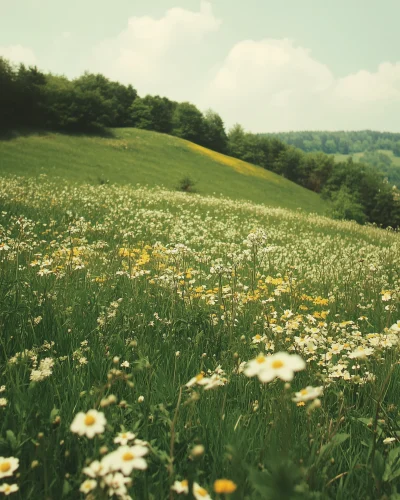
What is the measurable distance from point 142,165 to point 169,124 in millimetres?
30957

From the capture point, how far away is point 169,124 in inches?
2559

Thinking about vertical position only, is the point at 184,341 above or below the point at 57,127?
below

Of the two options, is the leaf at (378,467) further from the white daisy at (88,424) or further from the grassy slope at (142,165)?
the grassy slope at (142,165)

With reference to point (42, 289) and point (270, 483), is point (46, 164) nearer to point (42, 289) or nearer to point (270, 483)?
point (42, 289)

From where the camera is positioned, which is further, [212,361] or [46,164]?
[46,164]

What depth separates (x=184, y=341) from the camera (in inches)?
131

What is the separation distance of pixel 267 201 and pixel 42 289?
3577 centimetres

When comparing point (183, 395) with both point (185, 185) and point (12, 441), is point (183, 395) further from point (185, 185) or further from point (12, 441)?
point (185, 185)

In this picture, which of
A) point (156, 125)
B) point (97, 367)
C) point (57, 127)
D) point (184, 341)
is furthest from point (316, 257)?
point (156, 125)

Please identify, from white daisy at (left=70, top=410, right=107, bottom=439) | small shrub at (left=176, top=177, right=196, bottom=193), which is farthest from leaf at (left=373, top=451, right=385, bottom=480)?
small shrub at (left=176, top=177, right=196, bottom=193)

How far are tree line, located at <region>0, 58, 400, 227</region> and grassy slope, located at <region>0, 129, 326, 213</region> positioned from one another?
4121 millimetres

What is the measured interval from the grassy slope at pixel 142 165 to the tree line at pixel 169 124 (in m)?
4.12

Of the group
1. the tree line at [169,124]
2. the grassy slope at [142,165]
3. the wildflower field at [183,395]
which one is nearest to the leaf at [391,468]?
the wildflower field at [183,395]

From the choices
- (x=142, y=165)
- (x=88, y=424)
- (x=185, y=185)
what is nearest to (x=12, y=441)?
(x=88, y=424)
